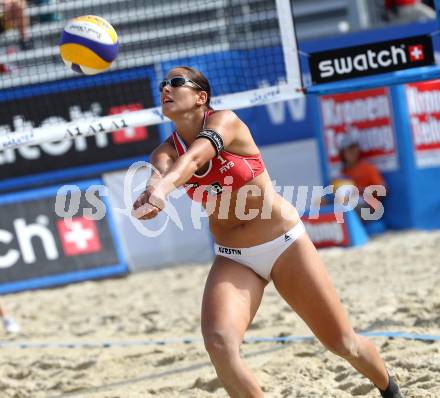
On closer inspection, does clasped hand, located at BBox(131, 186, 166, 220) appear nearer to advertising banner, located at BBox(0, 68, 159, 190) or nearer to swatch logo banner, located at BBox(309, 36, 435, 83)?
swatch logo banner, located at BBox(309, 36, 435, 83)

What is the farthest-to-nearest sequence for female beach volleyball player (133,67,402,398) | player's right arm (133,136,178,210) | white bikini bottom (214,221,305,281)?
white bikini bottom (214,221,305,281) → female beach volleyball player (133,67,402,398) → player's right arm (133,136,178,210)

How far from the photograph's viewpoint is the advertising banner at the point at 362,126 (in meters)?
9.57

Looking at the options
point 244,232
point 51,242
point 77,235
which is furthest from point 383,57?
point 51,242

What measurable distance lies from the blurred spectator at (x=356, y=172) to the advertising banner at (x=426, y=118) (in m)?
0.54

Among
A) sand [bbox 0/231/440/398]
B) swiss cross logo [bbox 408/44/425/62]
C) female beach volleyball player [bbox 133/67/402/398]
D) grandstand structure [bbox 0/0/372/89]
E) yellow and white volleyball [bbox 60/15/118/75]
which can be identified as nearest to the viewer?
female beach volleyball player [bbox 133/67/402/398]

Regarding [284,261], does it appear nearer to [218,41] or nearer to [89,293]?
[89,293]

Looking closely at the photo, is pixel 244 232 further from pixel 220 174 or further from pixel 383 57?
pixel 383 57

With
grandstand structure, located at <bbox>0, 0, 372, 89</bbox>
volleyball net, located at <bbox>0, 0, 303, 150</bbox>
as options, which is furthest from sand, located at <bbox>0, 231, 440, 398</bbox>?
grandstand structure, located at <bbox>0, 0, 372, 89</bbox>

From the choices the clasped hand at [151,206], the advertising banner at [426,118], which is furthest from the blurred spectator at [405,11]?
the clasped hand at [151,206]

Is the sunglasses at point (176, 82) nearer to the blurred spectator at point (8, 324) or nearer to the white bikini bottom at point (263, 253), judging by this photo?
the white bikini bottom at point (263, 253)

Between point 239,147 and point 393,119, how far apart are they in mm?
6011

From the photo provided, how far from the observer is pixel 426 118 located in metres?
9.46

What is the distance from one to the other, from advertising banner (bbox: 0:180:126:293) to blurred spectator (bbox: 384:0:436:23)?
4225 mm

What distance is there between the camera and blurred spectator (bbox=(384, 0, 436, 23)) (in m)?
10.2
